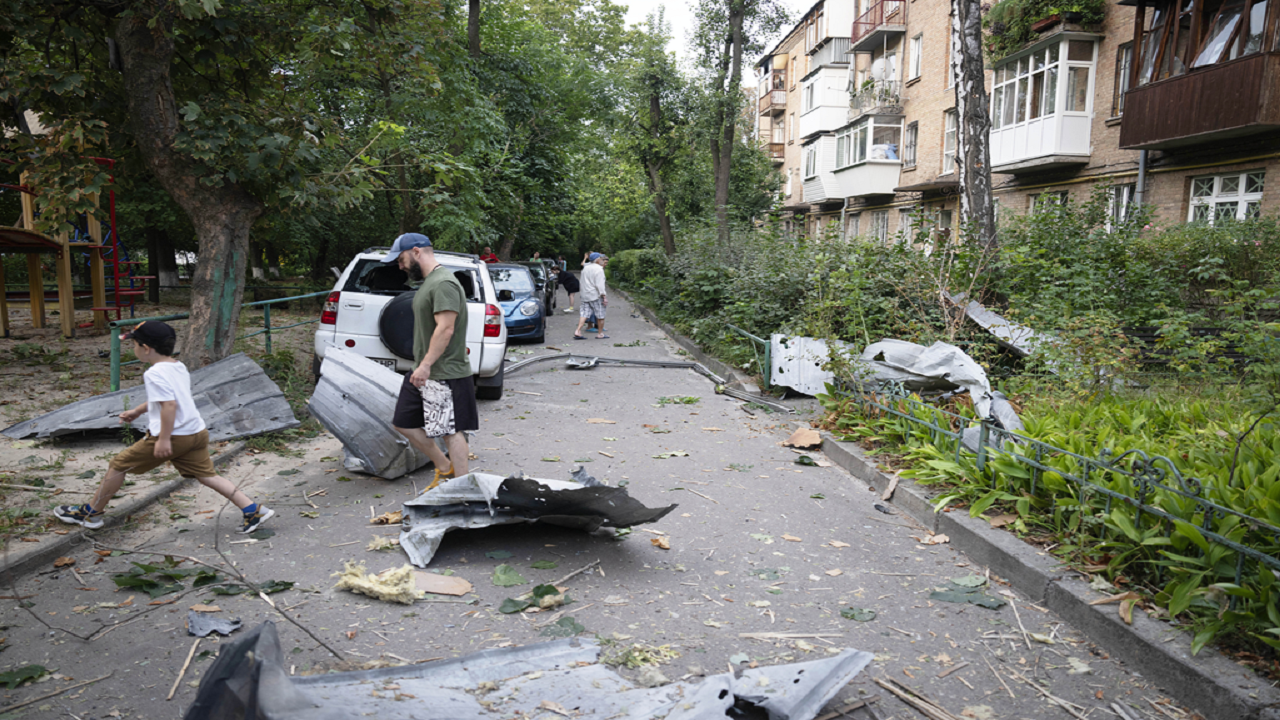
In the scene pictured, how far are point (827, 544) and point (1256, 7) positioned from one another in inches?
678

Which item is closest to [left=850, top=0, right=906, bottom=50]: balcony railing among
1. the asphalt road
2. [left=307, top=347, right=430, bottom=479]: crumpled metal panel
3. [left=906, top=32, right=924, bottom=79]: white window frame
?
[left=906, top=32, right=924, bottom=79]: white window frame

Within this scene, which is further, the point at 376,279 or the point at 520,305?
the point at 520,305

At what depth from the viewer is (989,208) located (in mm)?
12055

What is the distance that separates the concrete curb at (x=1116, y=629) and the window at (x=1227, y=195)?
15030mm

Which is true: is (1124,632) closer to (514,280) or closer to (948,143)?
(514,280)

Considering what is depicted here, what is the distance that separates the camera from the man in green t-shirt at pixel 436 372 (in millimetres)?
5566

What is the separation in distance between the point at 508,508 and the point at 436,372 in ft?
4.43

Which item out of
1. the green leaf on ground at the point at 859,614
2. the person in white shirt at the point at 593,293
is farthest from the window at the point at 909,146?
the green leaf on ground at the point at 859,614

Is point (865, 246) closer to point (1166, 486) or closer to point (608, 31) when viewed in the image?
point (1166, 486)

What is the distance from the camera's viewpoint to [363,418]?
6.21m

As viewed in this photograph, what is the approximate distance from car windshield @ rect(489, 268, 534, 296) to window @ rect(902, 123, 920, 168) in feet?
64.8

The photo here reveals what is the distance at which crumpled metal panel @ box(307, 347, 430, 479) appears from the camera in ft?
20.1

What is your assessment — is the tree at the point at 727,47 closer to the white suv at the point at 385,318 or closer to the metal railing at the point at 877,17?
the metal railing at the point at 877,17

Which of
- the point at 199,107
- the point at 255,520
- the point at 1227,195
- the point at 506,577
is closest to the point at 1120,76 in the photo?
the point at 1227,195
